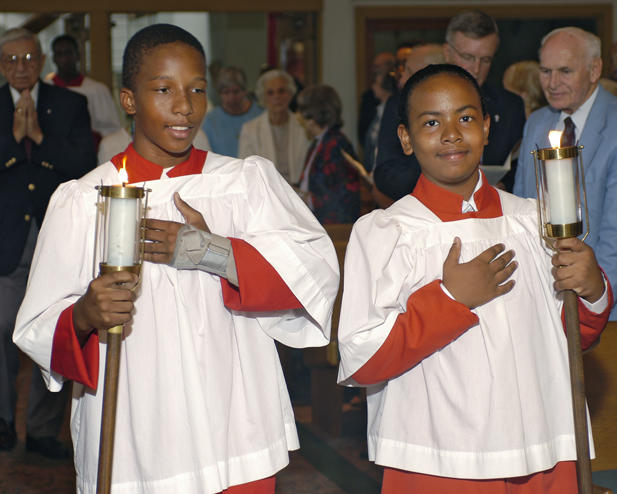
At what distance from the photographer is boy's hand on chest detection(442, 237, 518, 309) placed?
5.84ft

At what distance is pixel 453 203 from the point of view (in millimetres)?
1955

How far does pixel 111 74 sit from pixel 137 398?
644cm

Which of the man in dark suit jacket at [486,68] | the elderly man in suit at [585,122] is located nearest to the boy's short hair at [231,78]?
the man in dark suit jacket at [486,68]

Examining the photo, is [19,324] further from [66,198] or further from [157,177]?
[157,177]

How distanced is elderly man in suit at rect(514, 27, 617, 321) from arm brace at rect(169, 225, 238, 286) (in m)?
1.64

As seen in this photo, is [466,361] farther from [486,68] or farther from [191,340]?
[486,68]

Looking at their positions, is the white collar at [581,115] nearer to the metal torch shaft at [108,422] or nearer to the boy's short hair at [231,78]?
the metal torch shaft at [108,422]

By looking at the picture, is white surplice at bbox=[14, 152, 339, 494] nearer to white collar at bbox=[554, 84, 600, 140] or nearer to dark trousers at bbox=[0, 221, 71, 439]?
white collar at bbox=[554, 84, 600, 140]

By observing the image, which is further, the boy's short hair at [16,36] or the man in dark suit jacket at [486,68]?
the boy's short hair at [16,36]

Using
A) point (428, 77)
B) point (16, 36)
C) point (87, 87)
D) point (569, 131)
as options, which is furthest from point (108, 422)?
point (87, 87)

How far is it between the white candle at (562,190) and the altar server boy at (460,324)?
0.09 metres

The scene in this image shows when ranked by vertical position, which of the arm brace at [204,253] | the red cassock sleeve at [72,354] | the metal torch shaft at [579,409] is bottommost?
the metal torch shaft at [579,409]

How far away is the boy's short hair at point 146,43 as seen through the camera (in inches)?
76.1

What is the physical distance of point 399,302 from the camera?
6.21ft
